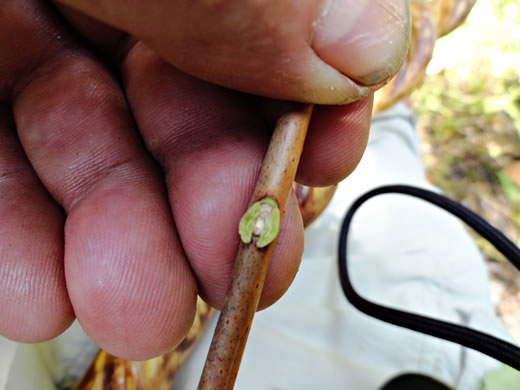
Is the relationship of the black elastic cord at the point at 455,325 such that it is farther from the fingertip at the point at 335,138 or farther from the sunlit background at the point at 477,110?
the sunlit background at the point at 477,110

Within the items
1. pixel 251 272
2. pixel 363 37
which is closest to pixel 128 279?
pixel 251 272

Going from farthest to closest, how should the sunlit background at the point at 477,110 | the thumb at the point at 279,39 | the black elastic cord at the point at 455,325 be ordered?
1. the sunlit background at the point at 477,110
2. the black elastic cord at the point at 455,325
3. the thumb at the point at 279,39

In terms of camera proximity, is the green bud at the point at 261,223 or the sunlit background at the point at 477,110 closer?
the green bud at the point at 261,223

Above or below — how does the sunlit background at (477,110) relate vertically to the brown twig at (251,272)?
below

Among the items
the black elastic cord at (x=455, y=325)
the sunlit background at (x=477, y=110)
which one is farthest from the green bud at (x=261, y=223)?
the sunlit background at (x=477, y=110)

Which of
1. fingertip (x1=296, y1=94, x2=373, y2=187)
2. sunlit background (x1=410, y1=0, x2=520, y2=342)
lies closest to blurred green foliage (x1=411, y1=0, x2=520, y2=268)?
sunlit background (x1=410, y1=0, x2=520, y2=342)

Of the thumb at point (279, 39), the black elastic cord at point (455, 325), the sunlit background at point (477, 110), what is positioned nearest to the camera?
the thumb at point (279, 39)

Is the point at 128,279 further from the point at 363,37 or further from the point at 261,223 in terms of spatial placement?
the point at 363,37
